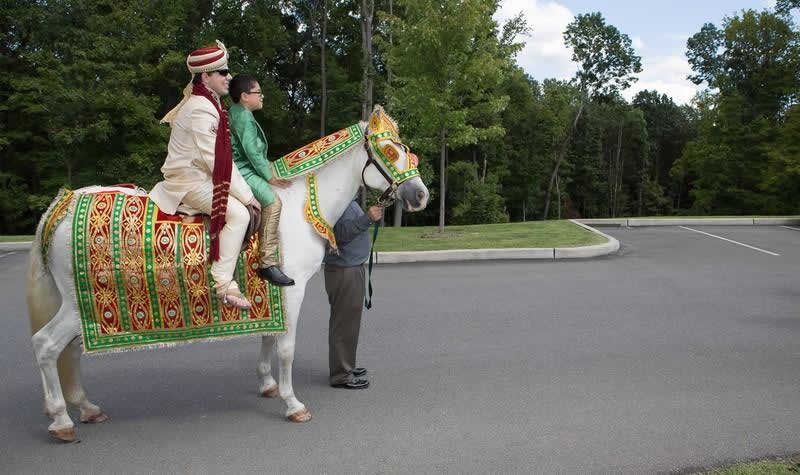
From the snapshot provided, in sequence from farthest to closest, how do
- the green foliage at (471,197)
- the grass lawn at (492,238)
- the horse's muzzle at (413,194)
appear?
the green foliage at (471,197), the grass lawn at (492,238), the horse's muzzle at (413,194)

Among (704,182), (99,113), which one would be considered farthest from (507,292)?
(704,182)

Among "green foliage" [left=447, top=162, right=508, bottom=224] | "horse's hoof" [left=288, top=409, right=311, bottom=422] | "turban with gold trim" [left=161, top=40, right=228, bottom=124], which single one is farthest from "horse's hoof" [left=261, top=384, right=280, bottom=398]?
"green foliage" [left=447, top=162, right=508, bottom=224]

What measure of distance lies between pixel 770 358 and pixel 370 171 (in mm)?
4233

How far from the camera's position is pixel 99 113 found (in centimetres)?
2355

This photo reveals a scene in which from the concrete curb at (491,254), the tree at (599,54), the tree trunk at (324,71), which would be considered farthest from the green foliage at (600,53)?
the concrete curb at (491,254)

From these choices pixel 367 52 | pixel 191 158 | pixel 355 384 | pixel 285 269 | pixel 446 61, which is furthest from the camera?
pixel 367 52

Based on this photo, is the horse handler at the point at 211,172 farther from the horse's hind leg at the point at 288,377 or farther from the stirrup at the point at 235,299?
the horse's hind leg at the point at 288,377

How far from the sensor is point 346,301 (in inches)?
204

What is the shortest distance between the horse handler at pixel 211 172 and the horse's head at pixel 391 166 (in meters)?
Result: 0.89

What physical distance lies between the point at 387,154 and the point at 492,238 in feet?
33.4

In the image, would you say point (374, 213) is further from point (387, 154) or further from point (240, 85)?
point (240, 85)

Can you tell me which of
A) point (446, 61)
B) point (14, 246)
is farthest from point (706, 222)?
point (14, 246)

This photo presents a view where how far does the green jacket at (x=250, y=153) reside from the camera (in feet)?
13.7

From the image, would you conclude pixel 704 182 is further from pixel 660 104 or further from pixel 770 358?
pixel 770 358
